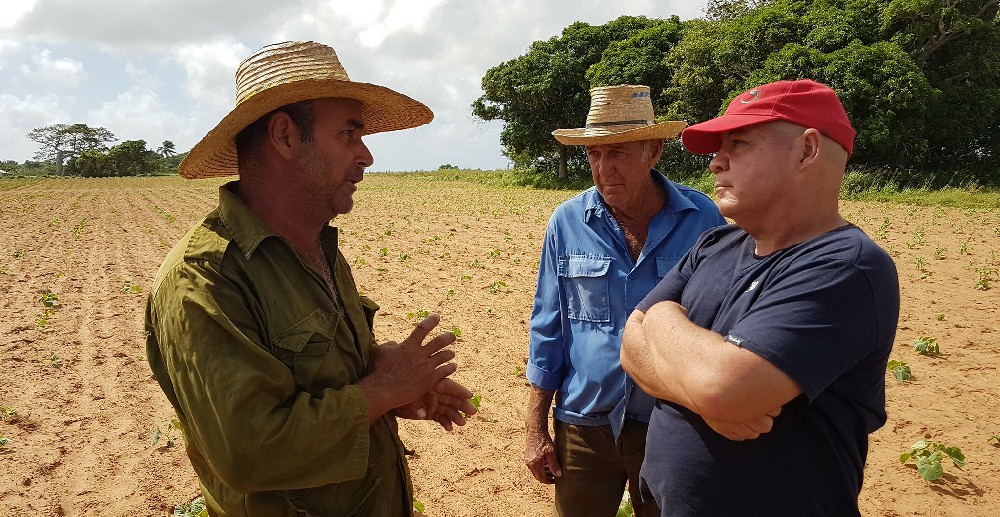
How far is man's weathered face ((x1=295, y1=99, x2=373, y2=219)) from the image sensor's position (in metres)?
2.22

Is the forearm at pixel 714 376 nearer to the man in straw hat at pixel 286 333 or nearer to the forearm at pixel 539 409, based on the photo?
the man in straw hat at pixel 286 333

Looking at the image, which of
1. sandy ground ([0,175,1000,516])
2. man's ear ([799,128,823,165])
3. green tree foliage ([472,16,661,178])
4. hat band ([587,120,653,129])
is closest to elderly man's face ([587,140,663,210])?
hat band ([587,120,653,129])

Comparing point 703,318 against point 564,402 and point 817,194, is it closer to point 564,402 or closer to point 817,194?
point 817,194

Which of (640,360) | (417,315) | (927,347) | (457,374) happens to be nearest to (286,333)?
(640,360)

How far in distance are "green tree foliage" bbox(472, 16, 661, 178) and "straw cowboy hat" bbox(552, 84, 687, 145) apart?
102ft

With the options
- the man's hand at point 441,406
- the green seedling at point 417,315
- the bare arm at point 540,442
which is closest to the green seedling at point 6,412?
the green seedling at point 417,315

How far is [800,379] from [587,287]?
142cm

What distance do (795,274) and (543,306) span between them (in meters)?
1.59

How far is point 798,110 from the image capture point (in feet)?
5.59

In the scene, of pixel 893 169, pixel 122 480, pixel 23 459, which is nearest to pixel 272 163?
pixel 122 480

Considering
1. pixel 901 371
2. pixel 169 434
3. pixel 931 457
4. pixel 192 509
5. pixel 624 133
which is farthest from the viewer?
pixel 901 371

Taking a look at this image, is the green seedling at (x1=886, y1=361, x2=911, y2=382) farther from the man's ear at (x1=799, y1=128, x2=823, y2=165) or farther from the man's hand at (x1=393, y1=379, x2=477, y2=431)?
the man's ear at (x1=799, y1=128, x2=823, y2=165)

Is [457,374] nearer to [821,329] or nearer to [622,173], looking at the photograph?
[622,173]

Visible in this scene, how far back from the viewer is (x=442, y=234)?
1559 cm
